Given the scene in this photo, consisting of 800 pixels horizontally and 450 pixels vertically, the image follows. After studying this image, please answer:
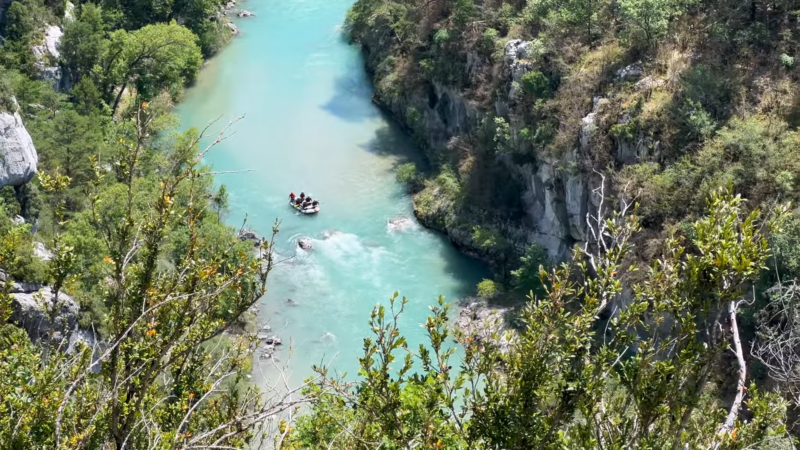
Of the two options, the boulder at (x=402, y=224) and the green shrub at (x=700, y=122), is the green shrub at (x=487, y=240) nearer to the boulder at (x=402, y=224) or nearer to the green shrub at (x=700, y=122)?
the boulder at (x=402, y=224)

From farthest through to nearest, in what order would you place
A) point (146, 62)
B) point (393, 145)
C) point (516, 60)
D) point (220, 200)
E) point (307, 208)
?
point (146, 62)
point (393, 145)
point (307, 208)
point (516, 60)
point (220, 200)

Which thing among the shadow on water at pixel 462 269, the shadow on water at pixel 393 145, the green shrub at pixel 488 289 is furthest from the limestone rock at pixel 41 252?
the shadow on water at pixel 393 145

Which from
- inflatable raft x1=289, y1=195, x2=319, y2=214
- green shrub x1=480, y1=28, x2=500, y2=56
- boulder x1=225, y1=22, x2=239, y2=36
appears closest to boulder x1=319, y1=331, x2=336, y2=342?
→ inflatable raft x1=289, y1=195, x2=319, y2=214

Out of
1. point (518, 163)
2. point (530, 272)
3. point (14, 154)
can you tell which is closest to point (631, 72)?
point (518, 163)

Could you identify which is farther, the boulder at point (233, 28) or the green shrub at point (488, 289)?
the boulder at point (233, 28)

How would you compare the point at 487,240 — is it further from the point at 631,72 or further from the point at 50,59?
the point at 50,59

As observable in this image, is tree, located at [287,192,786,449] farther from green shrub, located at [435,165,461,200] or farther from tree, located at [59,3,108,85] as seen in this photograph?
tree, located at [59,3,108,85]
